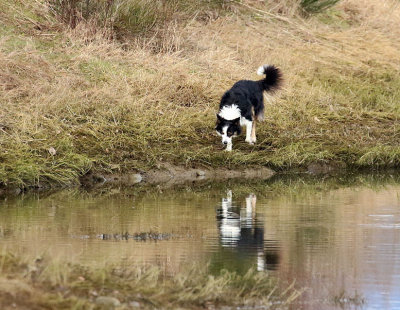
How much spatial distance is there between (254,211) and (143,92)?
17.9 feet

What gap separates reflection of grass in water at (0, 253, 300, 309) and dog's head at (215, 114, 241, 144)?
296 inches

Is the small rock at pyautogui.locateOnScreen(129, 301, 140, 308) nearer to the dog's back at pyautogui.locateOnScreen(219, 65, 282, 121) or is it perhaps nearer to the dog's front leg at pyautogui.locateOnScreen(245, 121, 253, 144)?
the dog's back at pyautogui.locateOnScreen(219, 65, 282, 121)

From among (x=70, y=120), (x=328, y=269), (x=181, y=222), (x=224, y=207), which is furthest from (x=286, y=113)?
(x=328, y=269)

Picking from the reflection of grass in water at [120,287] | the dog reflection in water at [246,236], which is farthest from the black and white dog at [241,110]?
the reflection of grass in water at [120,287]

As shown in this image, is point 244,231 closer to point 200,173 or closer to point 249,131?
point 200,173

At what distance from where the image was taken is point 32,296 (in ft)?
18.0

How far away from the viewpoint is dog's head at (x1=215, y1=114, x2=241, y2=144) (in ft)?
46.1

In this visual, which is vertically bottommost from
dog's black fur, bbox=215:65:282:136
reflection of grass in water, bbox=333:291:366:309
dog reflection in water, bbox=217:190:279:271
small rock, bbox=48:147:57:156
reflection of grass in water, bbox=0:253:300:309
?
reflection of grass in water, bbox=333:291:366:309

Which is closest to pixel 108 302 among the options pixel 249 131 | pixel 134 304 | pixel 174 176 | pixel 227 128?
pixel 134 304

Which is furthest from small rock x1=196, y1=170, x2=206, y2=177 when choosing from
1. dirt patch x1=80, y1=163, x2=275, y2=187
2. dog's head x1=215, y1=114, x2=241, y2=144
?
dog's head x1=215, y1=114, x2=241, y2=144

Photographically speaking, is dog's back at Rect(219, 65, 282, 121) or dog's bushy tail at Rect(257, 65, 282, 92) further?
dog's bushy tail at Rect(257, 65, 282, 92)

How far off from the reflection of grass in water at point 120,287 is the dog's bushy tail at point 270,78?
28.9ft

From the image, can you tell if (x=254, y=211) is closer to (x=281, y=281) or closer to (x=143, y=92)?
(x=281, y=281)

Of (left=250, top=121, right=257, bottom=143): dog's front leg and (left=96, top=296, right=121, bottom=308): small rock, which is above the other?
(left=250, top=121, right=257, bottom=143): dog's front leg
